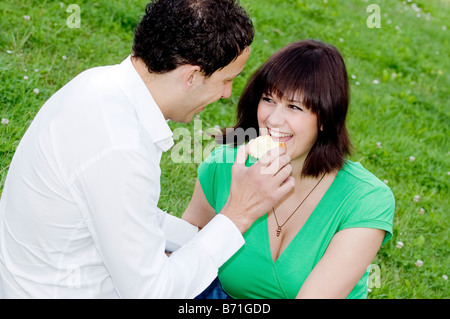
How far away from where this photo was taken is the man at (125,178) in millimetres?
2047

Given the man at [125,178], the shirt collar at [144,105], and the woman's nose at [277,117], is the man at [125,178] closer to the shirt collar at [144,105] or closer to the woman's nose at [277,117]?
the shirt collar at [144,105]

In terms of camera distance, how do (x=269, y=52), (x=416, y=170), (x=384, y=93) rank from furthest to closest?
(x=384, y=93) → (x=269, y=52) → (x=416, y=170)

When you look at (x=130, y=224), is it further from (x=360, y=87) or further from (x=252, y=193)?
(x=360, y=87)

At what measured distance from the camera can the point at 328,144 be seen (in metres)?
3.07

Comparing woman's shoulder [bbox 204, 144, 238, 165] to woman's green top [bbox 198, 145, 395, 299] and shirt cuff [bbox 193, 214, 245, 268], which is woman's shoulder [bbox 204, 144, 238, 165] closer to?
woman's green top [bbox 198, 145, 395, 299]

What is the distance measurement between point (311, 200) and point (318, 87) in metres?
0.58

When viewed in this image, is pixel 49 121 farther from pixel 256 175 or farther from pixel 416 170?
pixel 416 170

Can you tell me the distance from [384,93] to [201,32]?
5168 millimetres

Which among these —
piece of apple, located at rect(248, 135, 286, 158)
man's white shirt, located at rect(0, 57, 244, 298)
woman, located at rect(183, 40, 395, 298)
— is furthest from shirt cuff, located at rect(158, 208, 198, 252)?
man's white shirt, located at rect(0, 57, 244, 298)

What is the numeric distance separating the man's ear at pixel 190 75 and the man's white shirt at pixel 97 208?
18 cm

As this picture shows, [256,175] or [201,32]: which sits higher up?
[201,32]

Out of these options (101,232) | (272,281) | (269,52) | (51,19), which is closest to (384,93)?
(269,52)

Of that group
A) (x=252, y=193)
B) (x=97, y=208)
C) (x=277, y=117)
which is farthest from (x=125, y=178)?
(x=277, y=117)

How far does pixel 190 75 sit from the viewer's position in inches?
94.3
